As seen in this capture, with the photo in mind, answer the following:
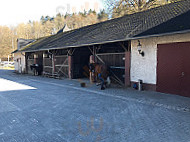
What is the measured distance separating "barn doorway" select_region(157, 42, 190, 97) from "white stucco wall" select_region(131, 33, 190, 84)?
27 cm

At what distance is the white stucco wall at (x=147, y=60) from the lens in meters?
8.21

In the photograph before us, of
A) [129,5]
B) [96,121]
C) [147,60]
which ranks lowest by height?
[96,121]

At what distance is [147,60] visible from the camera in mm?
8617

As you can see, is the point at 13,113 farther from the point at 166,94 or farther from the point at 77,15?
the point at 77,15

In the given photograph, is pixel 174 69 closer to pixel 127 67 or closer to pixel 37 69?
pixel 127 67

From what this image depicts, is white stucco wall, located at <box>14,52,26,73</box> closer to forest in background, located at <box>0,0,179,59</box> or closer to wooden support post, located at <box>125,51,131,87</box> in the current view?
forest in background, located at <box>0,0,179,59</box>

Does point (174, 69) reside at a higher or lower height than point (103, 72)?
higher

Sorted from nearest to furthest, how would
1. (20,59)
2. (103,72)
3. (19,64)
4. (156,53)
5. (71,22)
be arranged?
(156,53), (103,72), (20,59), (19,64), (71,22)

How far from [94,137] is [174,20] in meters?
7.20

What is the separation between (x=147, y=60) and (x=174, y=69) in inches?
60.7

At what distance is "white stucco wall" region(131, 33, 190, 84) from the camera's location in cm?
821

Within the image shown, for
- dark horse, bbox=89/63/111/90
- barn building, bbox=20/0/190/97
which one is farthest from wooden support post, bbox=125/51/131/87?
dark horse, bbox=89/63/111/90

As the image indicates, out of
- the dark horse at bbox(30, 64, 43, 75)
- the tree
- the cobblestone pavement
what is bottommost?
the cobblestone pavement

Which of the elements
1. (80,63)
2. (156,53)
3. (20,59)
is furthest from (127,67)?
(20,59)
